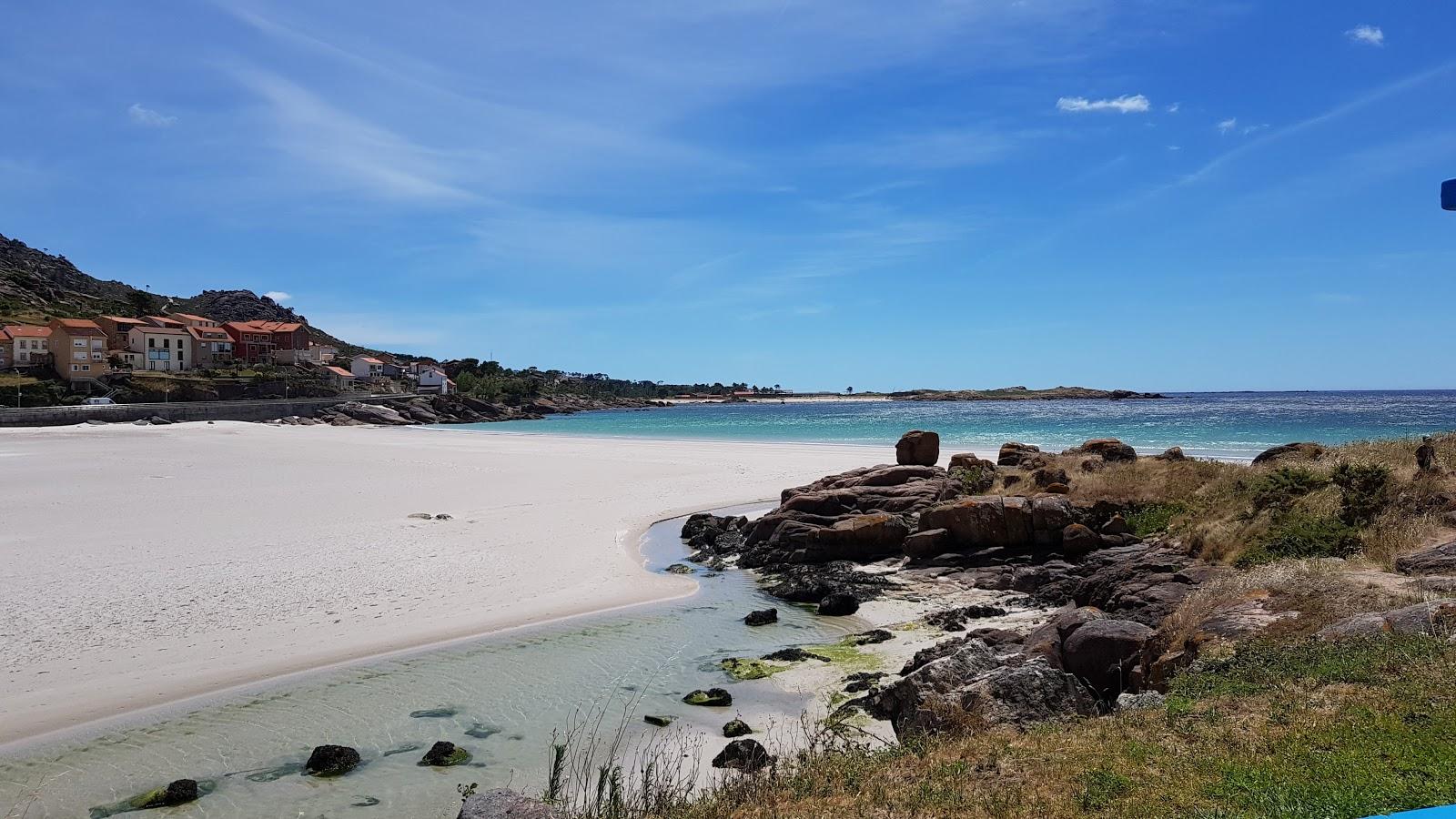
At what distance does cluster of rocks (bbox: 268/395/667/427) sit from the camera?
103125 mm

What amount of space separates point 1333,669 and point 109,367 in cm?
12654

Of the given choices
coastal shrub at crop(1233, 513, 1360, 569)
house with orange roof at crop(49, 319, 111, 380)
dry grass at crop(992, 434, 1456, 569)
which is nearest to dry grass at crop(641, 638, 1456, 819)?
dry grass at crop(992, 434, 1456, 569)

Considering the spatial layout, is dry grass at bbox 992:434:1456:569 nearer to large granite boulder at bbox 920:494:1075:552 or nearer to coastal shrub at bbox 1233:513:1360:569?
coastal shrub at bbox 1233:513:1360:569

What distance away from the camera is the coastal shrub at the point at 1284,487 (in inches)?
695

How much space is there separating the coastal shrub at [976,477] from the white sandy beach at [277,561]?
1057 centimetres

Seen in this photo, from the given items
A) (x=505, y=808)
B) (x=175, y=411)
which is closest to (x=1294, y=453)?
(x=505, y=808)

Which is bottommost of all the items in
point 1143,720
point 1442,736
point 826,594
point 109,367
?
point 826,594

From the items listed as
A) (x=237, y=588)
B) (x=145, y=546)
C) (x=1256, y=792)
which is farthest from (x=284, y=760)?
(x=145, y=546)

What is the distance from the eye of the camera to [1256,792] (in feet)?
18.8

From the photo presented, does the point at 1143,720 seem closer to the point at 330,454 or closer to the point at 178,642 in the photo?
the point at 178,642

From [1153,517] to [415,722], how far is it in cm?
1783

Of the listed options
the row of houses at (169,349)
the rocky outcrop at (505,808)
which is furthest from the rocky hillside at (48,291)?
the rocky outcrop at (505,808)

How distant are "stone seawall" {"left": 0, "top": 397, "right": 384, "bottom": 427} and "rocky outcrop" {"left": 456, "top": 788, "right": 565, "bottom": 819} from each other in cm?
8848

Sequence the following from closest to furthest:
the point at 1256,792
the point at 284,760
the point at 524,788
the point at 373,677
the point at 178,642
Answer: the point at 1256,792
the point at 524,788
the point at 284,760
the point at 373,677
the point at 178,642
